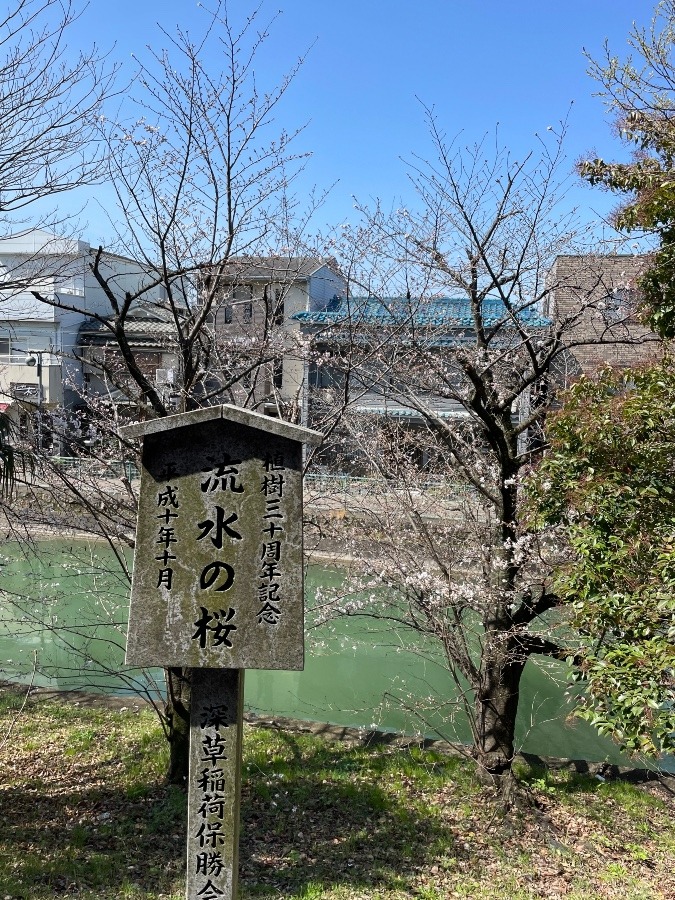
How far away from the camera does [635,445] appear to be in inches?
163

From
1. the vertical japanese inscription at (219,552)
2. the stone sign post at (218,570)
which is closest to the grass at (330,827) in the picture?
the stone sign post at (218,570)

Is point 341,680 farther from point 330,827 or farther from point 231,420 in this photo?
point 231,420

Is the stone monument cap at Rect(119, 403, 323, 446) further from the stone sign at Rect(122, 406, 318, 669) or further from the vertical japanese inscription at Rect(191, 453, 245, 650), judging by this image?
the vertical japanese inscription at Rect(191, 453, 245, 650)

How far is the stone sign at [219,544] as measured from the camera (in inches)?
119

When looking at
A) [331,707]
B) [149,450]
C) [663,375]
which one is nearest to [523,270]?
[663,375]

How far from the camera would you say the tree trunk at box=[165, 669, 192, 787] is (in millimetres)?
5566

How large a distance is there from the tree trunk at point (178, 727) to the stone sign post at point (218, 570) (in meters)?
2.41

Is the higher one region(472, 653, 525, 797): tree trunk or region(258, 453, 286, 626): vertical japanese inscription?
region(258, 453, 286, 626): vertical japanese inscription

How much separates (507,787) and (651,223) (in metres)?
4.56

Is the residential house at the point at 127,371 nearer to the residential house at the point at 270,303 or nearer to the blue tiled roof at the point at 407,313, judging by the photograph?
the residential house at the point at 270,303

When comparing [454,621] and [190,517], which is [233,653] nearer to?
[190,517]

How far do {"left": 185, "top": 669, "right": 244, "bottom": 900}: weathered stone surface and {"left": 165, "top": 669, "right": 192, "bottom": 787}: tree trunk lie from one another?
92.2 inches

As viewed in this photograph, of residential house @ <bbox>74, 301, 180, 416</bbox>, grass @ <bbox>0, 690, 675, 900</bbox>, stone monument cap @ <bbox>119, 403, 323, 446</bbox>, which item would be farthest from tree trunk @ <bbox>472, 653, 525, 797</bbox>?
residential house @ <bbox>74, 301, 180, 416</bbox>

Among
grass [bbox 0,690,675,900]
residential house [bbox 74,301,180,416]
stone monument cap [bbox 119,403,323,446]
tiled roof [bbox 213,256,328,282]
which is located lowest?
grass [bbox 0,690,675,900]
